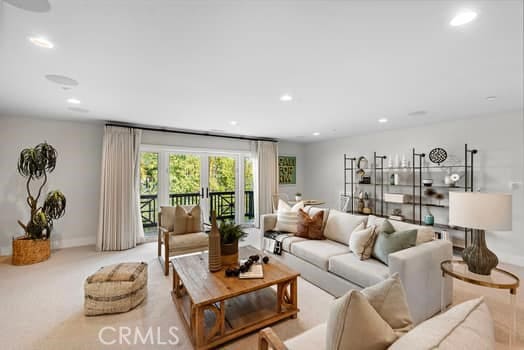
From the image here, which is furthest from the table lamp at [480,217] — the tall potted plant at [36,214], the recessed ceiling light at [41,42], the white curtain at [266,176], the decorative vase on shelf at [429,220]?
the tall potted plant at [36,214]

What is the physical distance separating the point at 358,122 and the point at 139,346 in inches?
171

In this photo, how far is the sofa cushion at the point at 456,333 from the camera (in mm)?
707

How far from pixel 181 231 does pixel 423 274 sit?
312 centimetres

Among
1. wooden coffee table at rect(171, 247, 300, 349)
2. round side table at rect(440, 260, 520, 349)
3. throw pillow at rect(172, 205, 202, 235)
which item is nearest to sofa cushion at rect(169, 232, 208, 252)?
throw pillow at rect(172, 205, 202, 235)

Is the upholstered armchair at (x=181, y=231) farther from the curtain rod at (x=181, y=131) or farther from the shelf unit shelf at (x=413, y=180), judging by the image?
the shelf unit shelf at (x=413, y=180)

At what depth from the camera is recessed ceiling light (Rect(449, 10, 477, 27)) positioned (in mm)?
1375

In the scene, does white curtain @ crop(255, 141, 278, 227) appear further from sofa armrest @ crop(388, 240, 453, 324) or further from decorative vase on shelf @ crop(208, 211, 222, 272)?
sofa armrest @ crop(388, 240, 453, 324)

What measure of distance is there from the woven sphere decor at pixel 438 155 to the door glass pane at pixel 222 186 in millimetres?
4227

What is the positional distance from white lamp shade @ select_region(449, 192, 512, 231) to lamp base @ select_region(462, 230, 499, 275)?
0.14m

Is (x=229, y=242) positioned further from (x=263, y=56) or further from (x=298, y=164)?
(x=298, y=164)

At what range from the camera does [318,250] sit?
286cm

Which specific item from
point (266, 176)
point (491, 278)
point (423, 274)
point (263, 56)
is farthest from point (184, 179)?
point (491, 278)

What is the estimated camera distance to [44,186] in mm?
4105

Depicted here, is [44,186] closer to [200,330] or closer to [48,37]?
[48,37]
